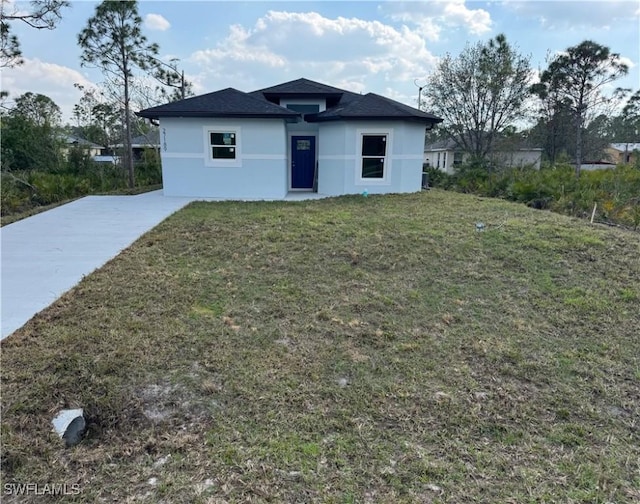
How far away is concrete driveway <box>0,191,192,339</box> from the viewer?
184 inches

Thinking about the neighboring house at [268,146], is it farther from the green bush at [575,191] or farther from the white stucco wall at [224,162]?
the green bush at [575,191]

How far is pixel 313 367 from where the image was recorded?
3.51 metres

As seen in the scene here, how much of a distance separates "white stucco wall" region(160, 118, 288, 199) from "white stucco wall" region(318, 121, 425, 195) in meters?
1.73

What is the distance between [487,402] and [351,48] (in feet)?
46.3

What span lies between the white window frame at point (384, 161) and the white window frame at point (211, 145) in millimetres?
3743

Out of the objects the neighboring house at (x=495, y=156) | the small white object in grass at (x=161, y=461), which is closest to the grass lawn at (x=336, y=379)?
the small white object in grass at (x=161, y=461)

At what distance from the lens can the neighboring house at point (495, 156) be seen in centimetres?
2062

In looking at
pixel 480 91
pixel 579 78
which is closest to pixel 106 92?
pixel 480 91

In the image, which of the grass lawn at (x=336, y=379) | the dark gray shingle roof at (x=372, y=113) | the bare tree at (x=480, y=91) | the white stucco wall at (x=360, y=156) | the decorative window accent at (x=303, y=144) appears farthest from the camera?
the bare tree at (x=480, y=91)

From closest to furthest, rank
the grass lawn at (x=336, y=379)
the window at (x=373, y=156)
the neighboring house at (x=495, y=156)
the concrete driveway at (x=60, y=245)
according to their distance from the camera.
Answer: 1. the grass lawn at (x=336, y=379)
2. the concrete driveway at (x=60, y=245)
3. the window at (x=373, y=156)
4. the neighboring house at (x=495, y=156)

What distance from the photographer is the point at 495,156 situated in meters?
20.6

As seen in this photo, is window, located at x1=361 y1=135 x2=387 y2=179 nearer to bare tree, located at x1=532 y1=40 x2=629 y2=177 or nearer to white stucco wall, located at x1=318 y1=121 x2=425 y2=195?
white stucco wall, located at x1=318 y1=121 x2=425 y2=195

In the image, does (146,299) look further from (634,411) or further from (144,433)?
(634,411)

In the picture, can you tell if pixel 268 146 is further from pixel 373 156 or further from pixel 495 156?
pixel 495 156
